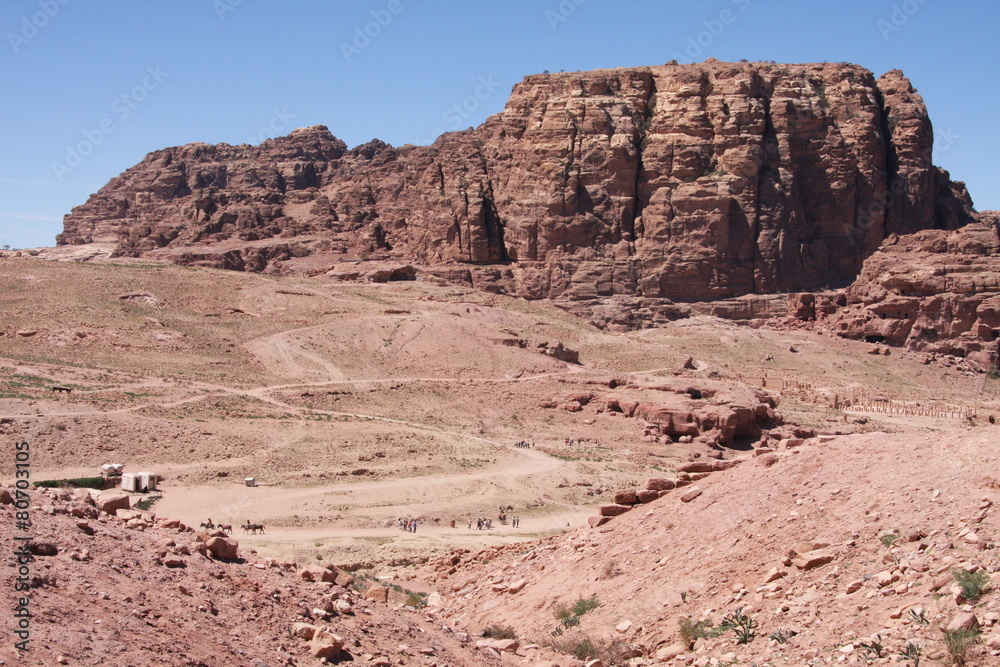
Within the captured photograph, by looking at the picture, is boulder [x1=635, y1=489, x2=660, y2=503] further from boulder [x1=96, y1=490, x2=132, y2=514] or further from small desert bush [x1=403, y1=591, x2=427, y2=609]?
boulder [x1=96, y1=490, x2=132, y2=514]

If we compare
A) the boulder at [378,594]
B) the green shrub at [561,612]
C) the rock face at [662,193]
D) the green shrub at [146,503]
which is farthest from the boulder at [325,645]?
the rock face at [662,193]

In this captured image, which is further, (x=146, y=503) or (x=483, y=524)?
(x=483, y=524)

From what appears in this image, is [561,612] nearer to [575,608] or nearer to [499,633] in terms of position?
[575,608]

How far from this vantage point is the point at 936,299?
7169cm

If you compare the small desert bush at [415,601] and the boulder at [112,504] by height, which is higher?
the boulder at [112,504]

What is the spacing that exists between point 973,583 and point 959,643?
1.04m

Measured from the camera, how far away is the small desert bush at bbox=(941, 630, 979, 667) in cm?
895

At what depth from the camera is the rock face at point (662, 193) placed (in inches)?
3287

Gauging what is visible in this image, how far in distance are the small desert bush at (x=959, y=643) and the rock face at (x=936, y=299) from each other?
67.5m

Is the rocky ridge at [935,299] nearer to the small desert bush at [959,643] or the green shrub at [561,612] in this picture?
the green shrub at [561,612]

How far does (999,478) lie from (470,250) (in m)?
75.6

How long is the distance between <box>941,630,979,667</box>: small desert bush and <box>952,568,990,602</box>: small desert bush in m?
0.60

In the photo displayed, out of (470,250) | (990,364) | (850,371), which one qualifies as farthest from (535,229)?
(990,364)

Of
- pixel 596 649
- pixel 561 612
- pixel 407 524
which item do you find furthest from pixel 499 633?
pixel 407 524
